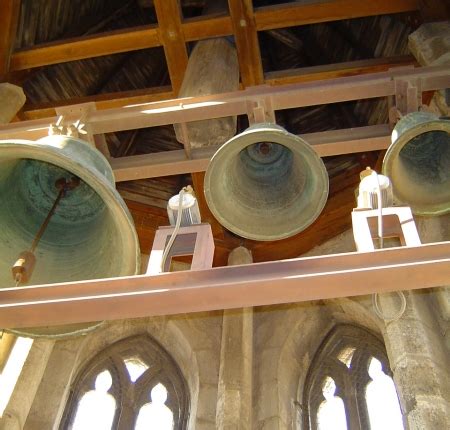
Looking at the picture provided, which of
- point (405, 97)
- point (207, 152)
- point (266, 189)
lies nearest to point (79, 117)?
point (207, 152)

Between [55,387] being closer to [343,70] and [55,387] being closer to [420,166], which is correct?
[420,166]

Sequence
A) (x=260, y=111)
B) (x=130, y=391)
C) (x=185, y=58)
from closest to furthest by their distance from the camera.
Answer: (x=260, y=111) < (x=130, y=391) < (x=185, y=58)

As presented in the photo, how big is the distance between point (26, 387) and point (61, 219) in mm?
2278

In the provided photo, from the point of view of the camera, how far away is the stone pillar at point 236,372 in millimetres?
5176

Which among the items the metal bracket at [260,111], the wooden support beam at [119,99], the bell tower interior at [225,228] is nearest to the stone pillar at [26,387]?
the bell tower interior at [225,228]

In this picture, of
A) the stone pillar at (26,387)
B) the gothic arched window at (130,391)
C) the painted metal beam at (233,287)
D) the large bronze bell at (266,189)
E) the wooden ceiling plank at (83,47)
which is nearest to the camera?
the painted metal beam at (233,287)

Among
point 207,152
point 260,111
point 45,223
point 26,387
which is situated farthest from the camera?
point 26,387

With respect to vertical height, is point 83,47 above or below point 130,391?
above

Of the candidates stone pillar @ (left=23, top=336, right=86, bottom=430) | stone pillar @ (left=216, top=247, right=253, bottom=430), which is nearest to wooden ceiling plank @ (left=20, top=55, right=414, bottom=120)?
stone pillar @ (left=216, top=247, right=253, bottom=430)

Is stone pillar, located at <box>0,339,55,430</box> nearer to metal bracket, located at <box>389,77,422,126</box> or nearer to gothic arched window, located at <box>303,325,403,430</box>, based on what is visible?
gothic arched window, located at <box>303,325,403,430</box>

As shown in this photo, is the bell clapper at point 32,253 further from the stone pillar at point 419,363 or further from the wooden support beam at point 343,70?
the wooden support beam at point 343,70

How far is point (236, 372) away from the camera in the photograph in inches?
220

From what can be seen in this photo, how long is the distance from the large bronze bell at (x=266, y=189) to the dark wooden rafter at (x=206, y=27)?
9.34 feet

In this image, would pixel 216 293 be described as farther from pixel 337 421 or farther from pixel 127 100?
pixel 127 100
